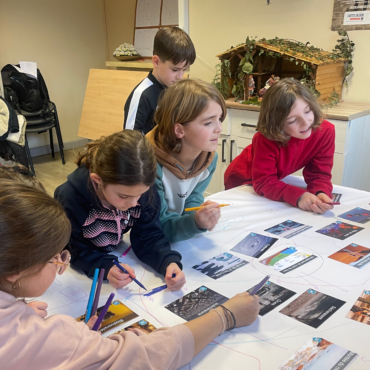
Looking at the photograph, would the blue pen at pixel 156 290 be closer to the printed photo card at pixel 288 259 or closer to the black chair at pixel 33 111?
the printed photo card at pixel 288 259

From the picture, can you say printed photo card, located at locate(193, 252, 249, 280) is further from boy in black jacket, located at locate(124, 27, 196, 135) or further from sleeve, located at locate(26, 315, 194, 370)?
boy in black jacket, located at locate(124, 27, 196, 135)

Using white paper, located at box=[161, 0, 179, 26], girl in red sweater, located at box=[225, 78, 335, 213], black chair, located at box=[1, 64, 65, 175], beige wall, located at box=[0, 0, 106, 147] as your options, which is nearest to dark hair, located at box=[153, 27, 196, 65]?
girl in red sweater, located at box=[225, 78, 335, 213]

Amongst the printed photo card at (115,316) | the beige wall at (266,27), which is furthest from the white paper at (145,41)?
the printed photo card at (115,316)

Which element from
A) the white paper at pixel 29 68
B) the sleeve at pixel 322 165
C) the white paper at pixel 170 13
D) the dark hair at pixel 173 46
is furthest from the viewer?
the white paper at pixel 29 68

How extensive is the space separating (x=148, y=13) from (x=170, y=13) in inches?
13.7

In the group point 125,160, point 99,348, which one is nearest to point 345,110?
point 125,160

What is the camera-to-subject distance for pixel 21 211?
542 mm

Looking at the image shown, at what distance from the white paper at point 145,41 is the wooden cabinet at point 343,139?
76.4 inches

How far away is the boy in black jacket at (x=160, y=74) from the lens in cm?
176

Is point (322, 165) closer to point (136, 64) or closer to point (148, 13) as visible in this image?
point (136, 64)

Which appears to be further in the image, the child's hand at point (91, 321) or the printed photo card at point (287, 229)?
the printed photo card at point (287, 229)

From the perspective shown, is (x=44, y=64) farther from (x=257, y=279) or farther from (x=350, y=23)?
(x=257, y=279)

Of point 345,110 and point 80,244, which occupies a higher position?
point 345,110

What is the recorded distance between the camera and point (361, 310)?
2.56 ft
